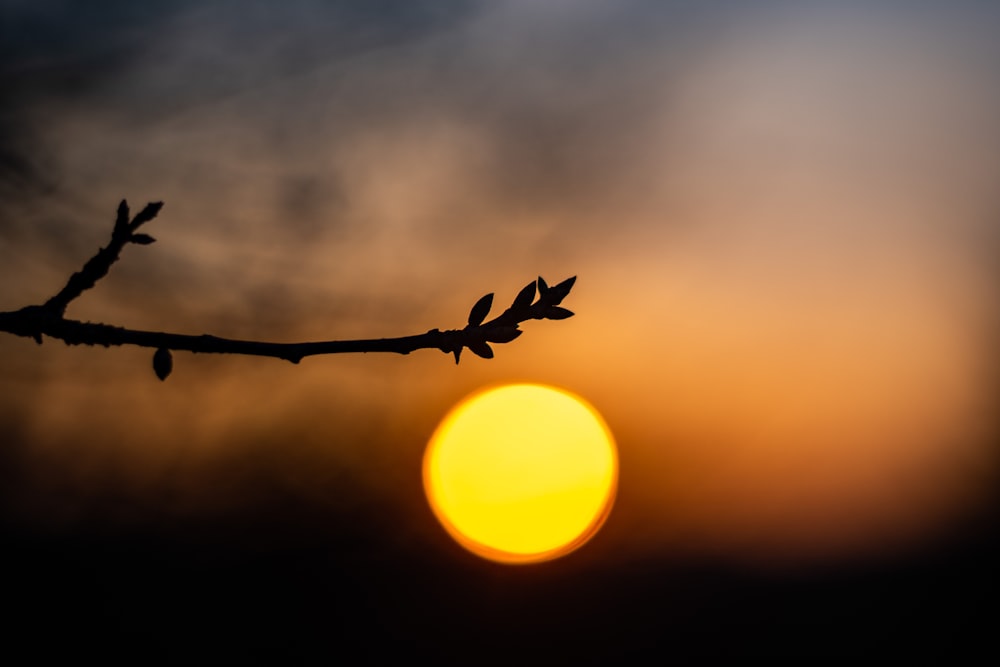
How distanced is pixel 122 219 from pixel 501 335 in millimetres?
1463

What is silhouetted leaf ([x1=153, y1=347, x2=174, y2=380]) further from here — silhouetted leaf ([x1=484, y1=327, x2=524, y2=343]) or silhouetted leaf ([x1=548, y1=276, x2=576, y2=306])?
silhouetted leaf ([x1=548, y1=276, x2=576, y2=306])

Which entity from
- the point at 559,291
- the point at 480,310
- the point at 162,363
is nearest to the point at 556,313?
the point at 559,291

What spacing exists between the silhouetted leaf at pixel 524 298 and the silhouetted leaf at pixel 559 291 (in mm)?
75

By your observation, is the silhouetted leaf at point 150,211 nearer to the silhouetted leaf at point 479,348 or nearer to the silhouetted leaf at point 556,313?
the silhouetted leaf at point 479,348

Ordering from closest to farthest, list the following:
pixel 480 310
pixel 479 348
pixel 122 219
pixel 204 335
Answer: pixel 204 335
pixel 122 219
pixel 479 348
pixel 480 310

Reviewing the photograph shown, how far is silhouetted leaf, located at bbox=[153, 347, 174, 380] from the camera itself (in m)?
2.75

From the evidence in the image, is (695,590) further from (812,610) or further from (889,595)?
(889,595)

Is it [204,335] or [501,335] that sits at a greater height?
[501,335]

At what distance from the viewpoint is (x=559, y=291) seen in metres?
2.89

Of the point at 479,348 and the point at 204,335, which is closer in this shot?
the point at 204,335

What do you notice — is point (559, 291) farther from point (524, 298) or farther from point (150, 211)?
point (150, 211)

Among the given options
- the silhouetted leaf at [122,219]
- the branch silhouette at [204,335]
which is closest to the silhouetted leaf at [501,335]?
the branch silhouette at [204,335]

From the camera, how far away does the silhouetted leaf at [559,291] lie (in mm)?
2895

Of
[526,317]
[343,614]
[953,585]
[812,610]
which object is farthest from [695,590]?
[526,317]
